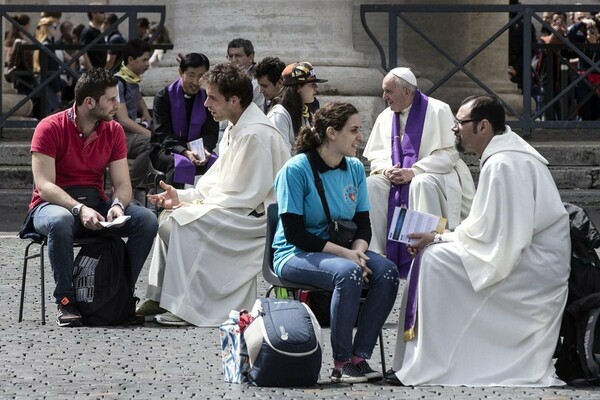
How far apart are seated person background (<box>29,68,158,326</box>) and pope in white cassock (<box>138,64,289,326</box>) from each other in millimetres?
185

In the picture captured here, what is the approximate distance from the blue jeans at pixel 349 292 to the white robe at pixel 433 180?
2677 millimetres

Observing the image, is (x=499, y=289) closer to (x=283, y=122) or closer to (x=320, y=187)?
(x=320, y=187)

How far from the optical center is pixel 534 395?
277 inches

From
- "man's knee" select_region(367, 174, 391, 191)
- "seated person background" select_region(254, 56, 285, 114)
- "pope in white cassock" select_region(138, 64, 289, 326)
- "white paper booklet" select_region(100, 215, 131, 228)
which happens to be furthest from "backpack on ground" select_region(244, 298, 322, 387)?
"seated person background" select_region(254, 56, 285, 114)

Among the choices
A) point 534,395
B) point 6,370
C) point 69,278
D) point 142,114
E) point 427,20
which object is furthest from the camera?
point 427,20

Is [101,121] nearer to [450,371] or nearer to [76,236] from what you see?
[76,236]

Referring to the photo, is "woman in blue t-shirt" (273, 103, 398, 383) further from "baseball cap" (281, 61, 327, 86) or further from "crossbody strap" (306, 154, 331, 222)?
"baseball cap" (281, 61, 327, 86)

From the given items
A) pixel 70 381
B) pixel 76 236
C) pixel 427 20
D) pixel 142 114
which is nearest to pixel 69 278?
pixel 76 236

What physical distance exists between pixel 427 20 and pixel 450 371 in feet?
33.1

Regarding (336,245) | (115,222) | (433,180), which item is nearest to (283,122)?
(433,180)

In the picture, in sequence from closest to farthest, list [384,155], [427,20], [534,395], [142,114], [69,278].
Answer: [534,395] → [69,278] → [384,155] → [142,114] → [427,20]

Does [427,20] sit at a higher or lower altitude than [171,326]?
higher

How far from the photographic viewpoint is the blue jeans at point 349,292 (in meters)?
7.37

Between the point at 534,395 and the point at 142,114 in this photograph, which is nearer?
the point at 534,395
